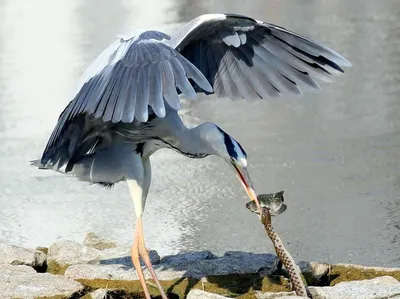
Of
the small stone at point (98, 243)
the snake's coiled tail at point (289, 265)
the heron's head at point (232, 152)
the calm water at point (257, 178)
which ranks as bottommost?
the calm water at point (257, 178)

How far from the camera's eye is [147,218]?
7.62 meters

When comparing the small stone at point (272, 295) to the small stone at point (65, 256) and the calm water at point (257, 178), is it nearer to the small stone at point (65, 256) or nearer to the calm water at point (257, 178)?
the small stone at point (65, 256)

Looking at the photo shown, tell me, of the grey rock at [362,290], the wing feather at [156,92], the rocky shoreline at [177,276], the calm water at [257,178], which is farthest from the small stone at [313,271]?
the wing feather at [156,92]

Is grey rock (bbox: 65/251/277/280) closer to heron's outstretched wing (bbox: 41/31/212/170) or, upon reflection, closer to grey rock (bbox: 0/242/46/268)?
grey rock (bbox: 0/242/46/268)

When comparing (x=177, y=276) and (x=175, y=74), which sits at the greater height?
(x=175, y=74)

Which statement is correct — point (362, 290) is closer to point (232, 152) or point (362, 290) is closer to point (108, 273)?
point (232, 152)

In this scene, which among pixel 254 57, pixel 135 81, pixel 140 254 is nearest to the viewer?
pixel 135 81

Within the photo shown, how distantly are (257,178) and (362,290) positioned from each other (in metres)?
3.45

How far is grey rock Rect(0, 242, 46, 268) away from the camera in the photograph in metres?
6.02

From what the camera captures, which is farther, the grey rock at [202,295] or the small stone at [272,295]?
the small stone at [272,295]

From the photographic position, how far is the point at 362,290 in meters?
4.99

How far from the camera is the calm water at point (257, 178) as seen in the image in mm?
7121

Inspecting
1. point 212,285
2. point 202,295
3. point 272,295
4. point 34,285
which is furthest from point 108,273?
point 272,295

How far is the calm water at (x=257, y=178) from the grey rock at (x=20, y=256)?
3.37 ft
